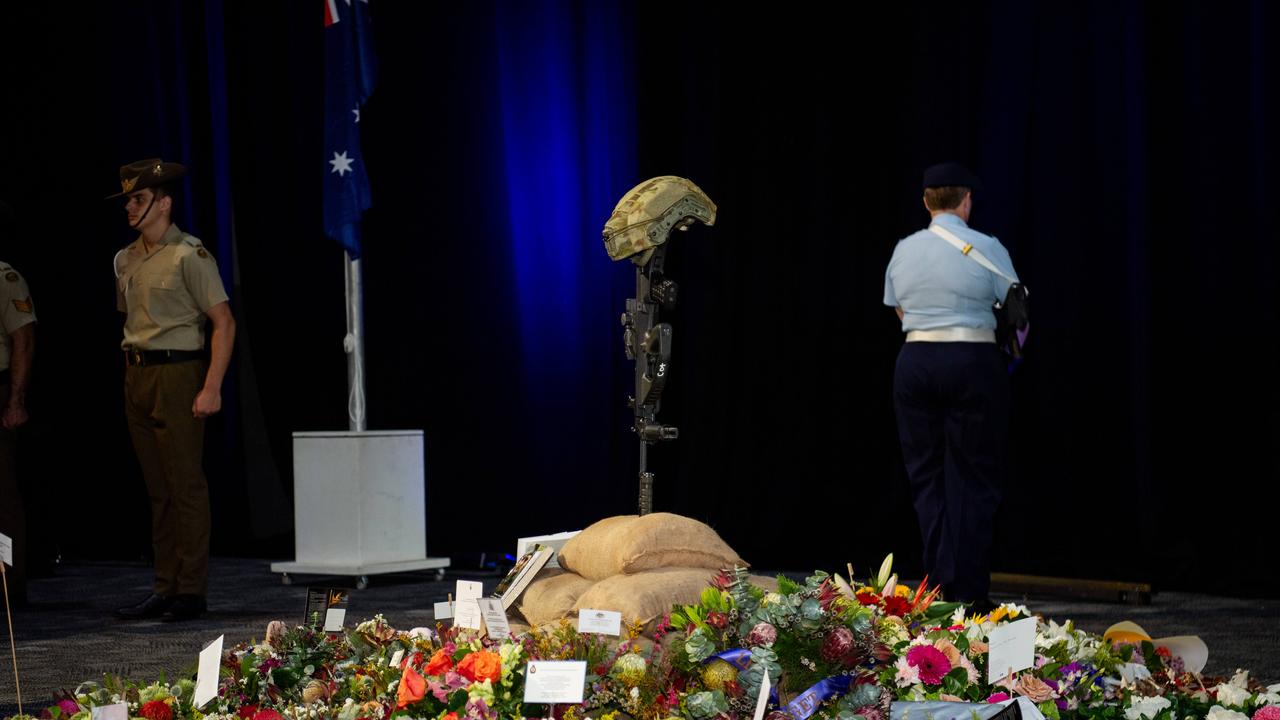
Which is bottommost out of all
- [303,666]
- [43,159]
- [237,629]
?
[237,629]

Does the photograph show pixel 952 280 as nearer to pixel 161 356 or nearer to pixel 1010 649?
pixel 1010 649

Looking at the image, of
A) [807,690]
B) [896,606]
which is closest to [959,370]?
[896,606]

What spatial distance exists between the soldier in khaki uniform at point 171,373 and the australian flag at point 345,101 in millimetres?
1084

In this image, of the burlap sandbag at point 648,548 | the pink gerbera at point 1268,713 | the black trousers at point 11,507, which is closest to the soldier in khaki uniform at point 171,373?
the black trousers at point 11,507

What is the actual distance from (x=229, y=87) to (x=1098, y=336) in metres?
4.05

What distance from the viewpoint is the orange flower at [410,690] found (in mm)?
2385

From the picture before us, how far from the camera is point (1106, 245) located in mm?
5293

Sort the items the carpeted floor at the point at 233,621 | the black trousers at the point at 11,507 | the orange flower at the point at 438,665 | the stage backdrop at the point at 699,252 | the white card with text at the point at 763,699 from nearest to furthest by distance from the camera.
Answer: the white card with text at the point at 763,699
the orange flower at the point at 438,665
the carpeted floor at the point at 233,621
the stage backdrop at the point at 699,252
the black trousers at the point at 11,507

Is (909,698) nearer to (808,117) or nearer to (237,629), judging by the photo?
(237,629)

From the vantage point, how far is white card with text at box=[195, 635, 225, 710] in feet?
8.33

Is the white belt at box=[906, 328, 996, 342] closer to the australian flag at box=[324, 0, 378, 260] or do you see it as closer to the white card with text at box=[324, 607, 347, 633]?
the white card with text at box=[324, 607, 347, 633]

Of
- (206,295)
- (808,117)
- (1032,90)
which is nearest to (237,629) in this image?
(206,295)

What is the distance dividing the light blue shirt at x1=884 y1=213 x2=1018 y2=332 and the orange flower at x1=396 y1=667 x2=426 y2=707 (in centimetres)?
243

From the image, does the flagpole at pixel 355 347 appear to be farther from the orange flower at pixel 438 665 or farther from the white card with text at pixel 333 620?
the orange flower at pixel 438 665
